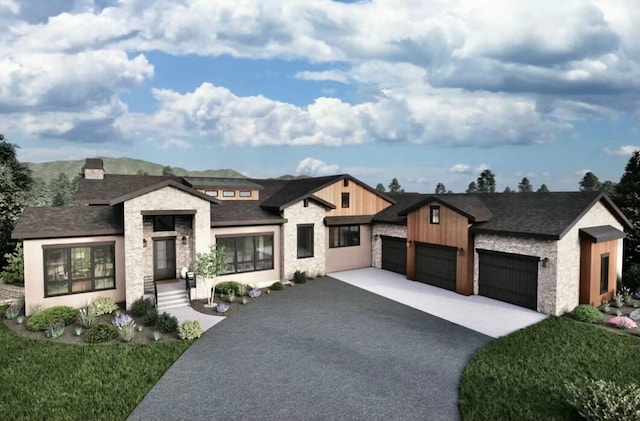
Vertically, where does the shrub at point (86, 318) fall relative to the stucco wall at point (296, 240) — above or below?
below

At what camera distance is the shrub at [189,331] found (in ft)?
43.2

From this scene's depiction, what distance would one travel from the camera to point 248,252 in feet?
68.3

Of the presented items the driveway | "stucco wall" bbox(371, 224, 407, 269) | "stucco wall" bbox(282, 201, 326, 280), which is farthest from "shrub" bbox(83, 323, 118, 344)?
"stucco wall" bbox(371, 224, 407, 269)

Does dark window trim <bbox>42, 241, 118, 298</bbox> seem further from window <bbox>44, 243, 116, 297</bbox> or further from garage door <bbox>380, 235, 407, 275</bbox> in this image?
garage door <bbox>380, 235, 407, 275</bbox>

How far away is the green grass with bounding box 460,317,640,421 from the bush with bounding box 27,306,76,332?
1455 cm

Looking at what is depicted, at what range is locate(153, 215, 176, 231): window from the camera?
19422 millimetres

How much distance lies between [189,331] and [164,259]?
776cm

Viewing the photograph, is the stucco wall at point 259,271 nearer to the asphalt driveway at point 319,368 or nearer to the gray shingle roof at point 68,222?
the asphalt driveway at point 319,368

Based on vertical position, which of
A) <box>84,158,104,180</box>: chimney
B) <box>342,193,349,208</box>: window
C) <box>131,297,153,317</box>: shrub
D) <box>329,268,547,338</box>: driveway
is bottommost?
<box>329,268,547,338</box>: driveway

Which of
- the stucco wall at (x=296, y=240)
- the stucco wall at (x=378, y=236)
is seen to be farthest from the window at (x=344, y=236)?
the stucco wall at (x=378, y=236)

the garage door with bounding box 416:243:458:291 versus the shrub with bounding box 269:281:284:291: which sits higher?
the garage door with bounding box 416:243:458:291

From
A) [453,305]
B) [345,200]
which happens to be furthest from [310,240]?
[453,305]

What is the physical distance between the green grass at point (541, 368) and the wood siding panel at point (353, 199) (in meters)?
13.8

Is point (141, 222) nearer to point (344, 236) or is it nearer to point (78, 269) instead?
point (78, 269)
